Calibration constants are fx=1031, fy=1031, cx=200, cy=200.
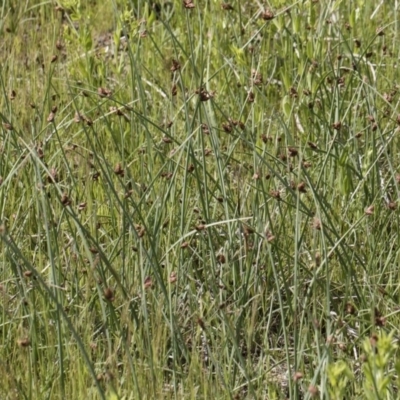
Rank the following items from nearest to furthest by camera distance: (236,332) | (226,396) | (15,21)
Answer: (226,396), (236,332), (15,21)

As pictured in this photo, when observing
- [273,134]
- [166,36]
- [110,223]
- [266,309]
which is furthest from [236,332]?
[166,36]

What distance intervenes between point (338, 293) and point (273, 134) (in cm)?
74

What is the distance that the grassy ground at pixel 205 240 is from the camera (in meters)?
2.04

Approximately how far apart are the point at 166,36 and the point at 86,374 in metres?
1.83

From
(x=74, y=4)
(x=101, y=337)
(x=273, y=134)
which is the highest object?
(x=74, y=4)

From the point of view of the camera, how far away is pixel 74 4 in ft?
10.3

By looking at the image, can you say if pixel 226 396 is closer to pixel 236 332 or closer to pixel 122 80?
pixel 236 332

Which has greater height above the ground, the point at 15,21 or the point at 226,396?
the point at 15,21

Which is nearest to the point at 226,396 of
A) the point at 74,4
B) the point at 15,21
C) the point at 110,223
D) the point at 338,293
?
the point at 338,293

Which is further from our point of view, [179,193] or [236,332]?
[179,193]

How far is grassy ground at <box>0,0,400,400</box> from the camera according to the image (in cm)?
204

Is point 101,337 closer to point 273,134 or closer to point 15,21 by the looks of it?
point 273,134

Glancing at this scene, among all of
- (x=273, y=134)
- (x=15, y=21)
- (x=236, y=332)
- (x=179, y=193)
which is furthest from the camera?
(x=15, y=21)

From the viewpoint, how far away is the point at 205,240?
2.47 meters
